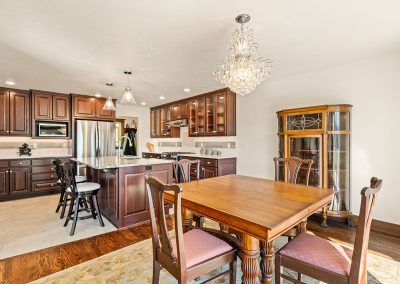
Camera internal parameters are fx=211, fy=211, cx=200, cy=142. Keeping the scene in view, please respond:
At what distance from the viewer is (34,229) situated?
2934 millimetres

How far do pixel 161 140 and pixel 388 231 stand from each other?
5999 millimetres

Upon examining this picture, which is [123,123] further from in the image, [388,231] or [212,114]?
[388,231]

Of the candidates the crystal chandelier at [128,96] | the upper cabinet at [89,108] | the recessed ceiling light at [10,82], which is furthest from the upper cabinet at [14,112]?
the crystal chandelier at [128,96]

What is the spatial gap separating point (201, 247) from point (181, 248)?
247mm

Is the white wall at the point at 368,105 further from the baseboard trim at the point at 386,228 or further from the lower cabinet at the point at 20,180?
the lower cabinet at the point at 20,180

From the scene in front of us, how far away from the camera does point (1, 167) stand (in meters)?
4.30

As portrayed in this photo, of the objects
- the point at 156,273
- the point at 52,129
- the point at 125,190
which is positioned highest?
the point at 52,129

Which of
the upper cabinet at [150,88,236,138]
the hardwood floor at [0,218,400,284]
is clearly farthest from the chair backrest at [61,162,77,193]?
the upper cabinet at [150,88,236,138]

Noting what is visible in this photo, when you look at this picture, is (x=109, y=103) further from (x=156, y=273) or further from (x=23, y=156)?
(x=156, y=273)

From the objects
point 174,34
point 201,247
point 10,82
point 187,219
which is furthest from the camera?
point 10,82

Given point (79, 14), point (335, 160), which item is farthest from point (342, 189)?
point (79, 14)

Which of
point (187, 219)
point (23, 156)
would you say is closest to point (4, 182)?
point (23, 156)

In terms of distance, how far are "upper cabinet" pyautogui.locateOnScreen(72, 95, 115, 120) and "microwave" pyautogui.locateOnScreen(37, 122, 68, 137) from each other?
1.35ft

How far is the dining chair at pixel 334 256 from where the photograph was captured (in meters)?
1.15
